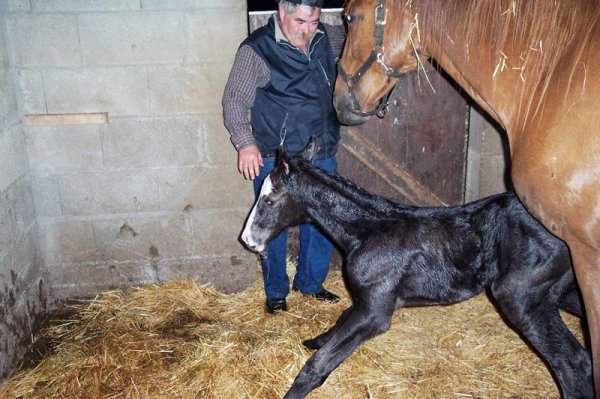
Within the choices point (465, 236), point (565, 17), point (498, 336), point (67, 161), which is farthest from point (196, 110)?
point (498, 336)

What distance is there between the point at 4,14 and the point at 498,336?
388cm

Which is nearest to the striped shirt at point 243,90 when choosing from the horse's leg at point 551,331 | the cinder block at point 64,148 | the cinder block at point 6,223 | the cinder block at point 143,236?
the cinder block at point 143,236

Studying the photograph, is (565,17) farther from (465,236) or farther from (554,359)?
(554,359)

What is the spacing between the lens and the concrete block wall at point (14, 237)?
311 cm

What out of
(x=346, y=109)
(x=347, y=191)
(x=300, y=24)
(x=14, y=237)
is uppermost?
(x=300, y=24)

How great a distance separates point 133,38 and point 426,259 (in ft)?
7.71

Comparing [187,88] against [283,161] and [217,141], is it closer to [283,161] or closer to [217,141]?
[217,141]

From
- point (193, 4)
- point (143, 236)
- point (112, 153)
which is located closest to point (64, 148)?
point (112, 153)

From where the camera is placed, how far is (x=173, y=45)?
3.44 meters

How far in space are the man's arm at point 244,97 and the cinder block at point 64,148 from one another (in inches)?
39.1

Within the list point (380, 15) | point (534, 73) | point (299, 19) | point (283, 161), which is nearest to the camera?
point (534, 73)

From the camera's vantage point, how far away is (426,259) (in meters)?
2.75

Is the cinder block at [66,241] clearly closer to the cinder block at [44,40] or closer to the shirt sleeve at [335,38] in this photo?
the cinder block at [44,40]

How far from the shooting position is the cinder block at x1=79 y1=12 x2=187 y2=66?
11.0 ft
